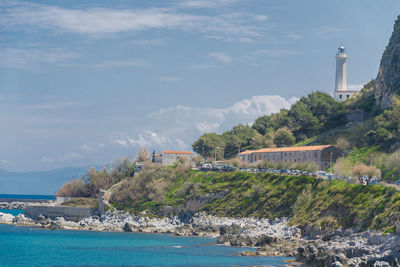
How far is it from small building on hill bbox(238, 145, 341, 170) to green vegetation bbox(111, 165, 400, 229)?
12542mm

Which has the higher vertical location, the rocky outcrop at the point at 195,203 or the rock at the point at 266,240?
the rocky outcrop at the point at 195,203

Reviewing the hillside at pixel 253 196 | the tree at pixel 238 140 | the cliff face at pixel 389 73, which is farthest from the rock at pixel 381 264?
the tree at pixel 238 140

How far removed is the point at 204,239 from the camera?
3875 inches

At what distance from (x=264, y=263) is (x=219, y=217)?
152 feet

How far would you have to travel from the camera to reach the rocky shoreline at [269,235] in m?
62.2

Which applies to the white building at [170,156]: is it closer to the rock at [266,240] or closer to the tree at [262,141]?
the tree at [262,141]

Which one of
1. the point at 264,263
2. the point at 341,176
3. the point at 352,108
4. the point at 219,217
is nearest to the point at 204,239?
the point at 219,217

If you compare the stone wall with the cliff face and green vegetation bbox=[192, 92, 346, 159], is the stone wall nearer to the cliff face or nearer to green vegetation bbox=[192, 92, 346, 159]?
green vegetation bbox=[192, 92, 346, 159]

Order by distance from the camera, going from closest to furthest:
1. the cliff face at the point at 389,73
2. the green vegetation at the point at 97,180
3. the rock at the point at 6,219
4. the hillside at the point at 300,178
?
the hillside at the point at 300,178 → the rock at the point at 6,219 → the cliff face at the point at 389,73 → the green vegetation at the point at 97,180

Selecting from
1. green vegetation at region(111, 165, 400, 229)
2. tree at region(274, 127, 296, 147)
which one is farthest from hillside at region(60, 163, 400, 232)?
tree at region(274, 127, 296, 147)

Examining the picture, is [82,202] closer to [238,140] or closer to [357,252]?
[238,140]

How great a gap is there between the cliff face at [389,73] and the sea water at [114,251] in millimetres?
65147

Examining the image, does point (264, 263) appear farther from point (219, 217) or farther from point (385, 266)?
point (219, 217)

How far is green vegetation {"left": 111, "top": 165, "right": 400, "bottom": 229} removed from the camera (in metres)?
80.5
